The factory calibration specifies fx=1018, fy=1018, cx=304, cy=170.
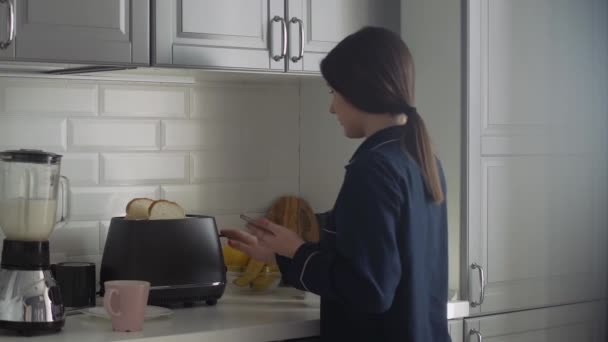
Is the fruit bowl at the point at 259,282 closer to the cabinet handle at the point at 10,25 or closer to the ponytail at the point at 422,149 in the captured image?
the ponytail at the point at 422,149

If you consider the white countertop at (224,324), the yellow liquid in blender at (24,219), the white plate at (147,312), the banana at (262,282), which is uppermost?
the yellow liquid in blender at (24,219)

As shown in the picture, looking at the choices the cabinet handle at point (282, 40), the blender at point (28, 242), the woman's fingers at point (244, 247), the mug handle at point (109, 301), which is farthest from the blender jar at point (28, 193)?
the cabinet handle at point (282, 40)

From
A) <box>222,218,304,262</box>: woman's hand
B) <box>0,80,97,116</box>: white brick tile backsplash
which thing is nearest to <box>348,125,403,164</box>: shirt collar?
<box>222,218,304,262</box>: woman's hand

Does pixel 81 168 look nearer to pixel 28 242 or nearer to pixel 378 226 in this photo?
pixel 28 242

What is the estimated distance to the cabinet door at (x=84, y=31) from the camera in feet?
7.43

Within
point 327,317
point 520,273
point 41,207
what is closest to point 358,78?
point 327,317

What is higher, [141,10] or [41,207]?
[141,10]

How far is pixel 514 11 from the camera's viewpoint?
278 centimetres

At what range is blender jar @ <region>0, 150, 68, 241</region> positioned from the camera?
88.2 inches

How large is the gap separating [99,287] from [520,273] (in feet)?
3.77

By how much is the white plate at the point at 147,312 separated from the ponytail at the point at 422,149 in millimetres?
686

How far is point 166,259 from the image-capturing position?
8.13ft

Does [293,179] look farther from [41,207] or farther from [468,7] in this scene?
[41,207]

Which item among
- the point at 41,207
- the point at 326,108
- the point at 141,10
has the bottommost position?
the point at 41,207
